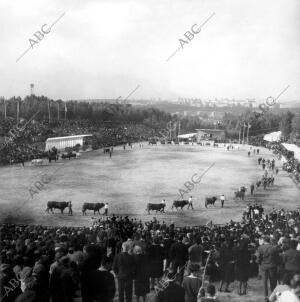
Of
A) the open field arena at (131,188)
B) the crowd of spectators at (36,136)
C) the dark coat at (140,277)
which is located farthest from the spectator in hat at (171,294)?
the crowd of spectators at (36,136)

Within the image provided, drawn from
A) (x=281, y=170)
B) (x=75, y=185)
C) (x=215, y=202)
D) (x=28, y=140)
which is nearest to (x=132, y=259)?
(x=215, y=202)

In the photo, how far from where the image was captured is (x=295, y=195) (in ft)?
94.2

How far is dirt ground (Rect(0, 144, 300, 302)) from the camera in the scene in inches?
876

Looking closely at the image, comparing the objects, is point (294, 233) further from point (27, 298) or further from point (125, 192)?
point (125, 192)

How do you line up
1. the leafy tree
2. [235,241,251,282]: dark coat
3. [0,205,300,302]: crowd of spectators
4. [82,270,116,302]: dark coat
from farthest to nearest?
the leafy tree, [235,241,251,282]: dark coat, [82,270,116,302]: dark coat, [0,205,300,302]: crowd of spectators

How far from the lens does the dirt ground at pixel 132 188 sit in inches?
876

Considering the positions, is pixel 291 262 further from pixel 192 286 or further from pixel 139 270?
pixel 139 270

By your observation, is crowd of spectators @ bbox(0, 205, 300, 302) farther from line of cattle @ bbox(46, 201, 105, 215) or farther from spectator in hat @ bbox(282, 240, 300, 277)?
line of cattle @ bbox(46, 201, 105, 215)

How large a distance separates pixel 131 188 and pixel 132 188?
0.22ft

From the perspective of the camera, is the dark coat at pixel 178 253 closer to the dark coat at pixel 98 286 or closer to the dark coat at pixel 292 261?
the dark coat at pixel 292 261

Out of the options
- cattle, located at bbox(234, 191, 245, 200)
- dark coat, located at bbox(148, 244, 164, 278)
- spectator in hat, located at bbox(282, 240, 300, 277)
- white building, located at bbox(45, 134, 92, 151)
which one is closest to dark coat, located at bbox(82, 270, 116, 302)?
dark coat, located at bbox(148, 244, 164, 278)

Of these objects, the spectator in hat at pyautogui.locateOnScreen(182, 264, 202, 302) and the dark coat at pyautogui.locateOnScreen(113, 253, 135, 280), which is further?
the dark coat at pyautogui.locateOnScreen(113, 253, 135, 280)

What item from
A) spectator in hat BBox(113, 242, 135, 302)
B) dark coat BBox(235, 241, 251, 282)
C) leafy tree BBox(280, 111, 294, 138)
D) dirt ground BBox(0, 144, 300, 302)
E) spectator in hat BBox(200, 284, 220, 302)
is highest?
leafy tree BBox(280, 111, 294, 138)

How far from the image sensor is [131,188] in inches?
1145
